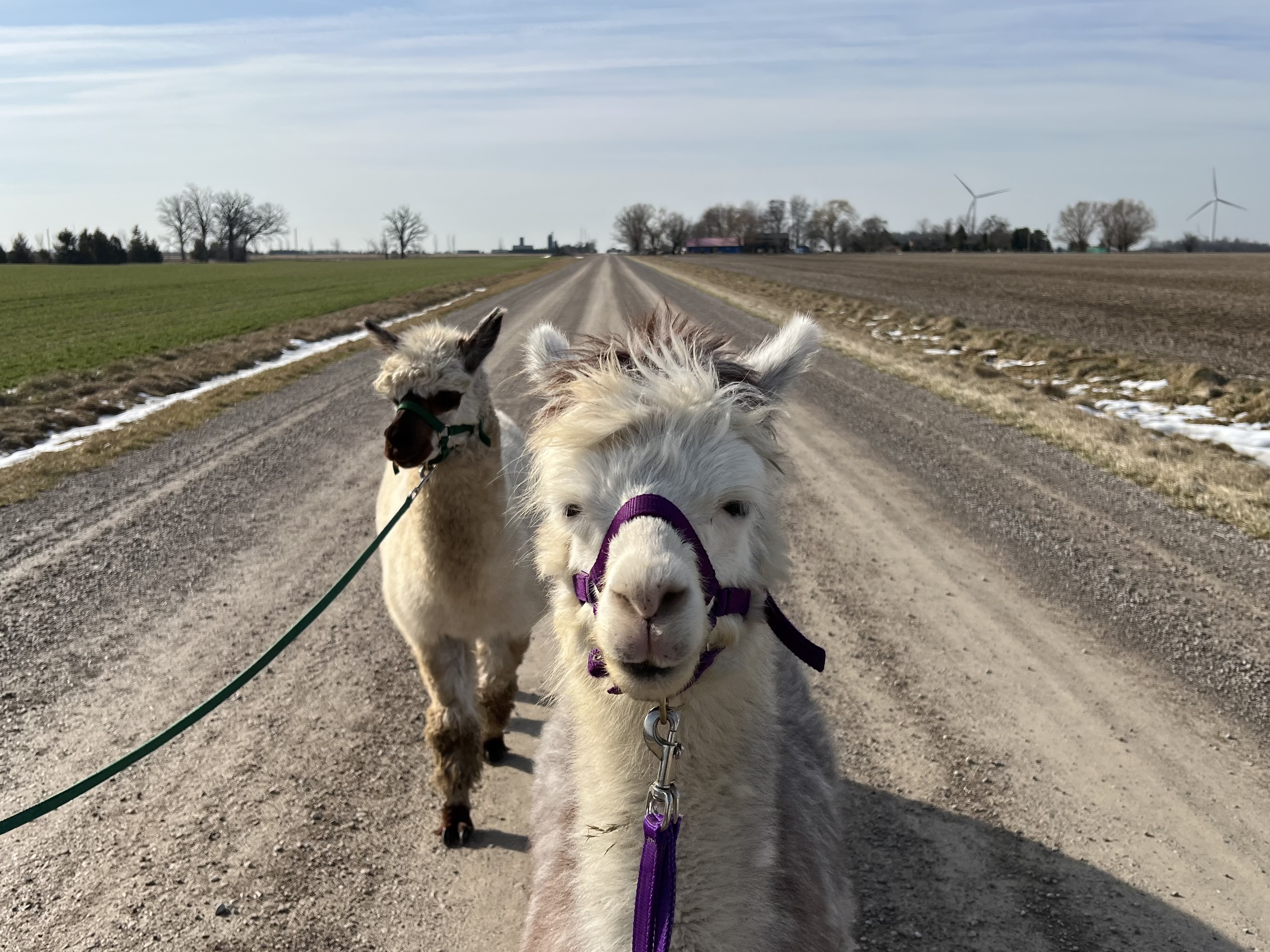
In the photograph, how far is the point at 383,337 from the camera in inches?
188

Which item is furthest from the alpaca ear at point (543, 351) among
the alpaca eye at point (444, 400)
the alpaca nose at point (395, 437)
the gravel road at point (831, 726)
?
the alpaca eye at point (444, 400)

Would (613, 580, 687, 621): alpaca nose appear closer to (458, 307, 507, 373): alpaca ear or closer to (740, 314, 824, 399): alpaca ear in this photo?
(740, 314, 824, 399): alpaca ear

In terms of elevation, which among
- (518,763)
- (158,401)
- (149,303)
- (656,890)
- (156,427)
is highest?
(149,303)

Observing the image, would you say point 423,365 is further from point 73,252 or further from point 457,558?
point 73,252

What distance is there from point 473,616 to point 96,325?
3139 centimetres

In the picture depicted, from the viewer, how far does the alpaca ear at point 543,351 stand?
9.04 ft

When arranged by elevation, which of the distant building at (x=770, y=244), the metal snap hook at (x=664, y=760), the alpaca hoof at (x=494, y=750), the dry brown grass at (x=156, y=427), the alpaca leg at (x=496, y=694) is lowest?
the alpaca hoof at (x=494, y=750)

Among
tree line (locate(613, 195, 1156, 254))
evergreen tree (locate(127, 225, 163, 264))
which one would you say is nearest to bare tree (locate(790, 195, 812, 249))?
tree line (locate(613, 195, 1156, 254))

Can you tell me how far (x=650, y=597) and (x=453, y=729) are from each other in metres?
2.66

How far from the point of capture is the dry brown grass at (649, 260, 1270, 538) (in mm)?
8961

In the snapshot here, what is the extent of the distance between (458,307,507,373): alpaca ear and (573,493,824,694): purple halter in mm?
2703

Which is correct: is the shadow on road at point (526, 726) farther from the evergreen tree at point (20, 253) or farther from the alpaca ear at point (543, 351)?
the evergreen tree at point (20, 253)

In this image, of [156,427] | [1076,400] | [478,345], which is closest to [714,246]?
[1076,400]

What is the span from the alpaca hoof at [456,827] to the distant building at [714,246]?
16089 cm
